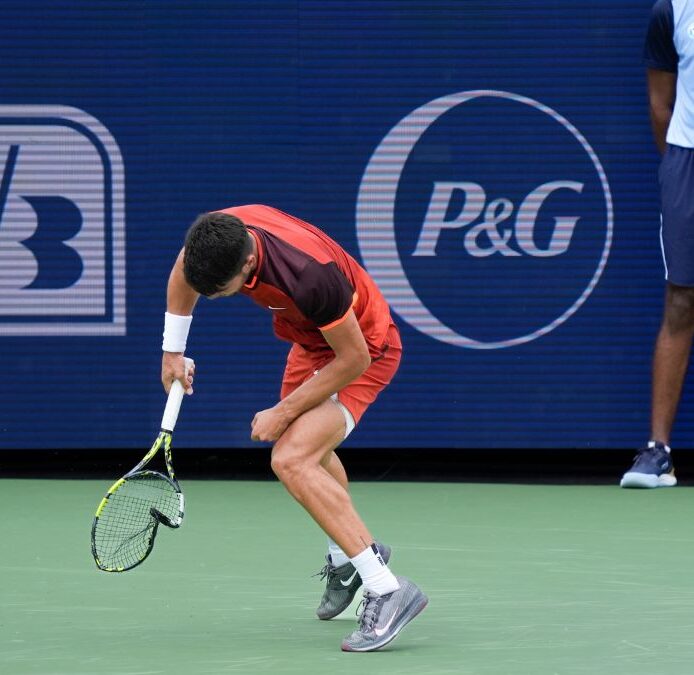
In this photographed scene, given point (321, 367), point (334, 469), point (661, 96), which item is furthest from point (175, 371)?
point (661, 96)

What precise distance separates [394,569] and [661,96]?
2742mm

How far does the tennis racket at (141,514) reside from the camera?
4.24 meters

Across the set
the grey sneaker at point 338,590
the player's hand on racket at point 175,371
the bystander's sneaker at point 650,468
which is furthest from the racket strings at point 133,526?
the bystander's sneaker at point 650,468

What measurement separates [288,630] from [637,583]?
1255mm

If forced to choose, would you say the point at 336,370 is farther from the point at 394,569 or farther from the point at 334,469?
the point at 394,569

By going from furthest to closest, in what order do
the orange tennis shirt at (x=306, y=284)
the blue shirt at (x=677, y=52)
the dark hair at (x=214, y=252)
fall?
the blue shirt at (x=677, y=52) < the orange tennis shirt at (x=306, y=284) < the dark hair at (x=214, y=252)

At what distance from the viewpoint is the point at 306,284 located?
4.06 meters

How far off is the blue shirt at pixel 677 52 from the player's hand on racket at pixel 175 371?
10.2ft

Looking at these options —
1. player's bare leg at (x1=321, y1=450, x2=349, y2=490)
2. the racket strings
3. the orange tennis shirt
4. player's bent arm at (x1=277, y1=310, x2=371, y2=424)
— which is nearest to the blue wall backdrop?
the racket strings

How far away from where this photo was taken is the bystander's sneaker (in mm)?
6879

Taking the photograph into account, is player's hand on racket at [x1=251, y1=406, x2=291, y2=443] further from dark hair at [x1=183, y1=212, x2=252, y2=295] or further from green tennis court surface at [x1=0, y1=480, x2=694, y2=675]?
green tennis court surface at [x1=0, y1=480, x2=694, y2=675]

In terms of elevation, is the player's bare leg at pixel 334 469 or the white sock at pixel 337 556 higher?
the player's bare leg at pixel 334 469

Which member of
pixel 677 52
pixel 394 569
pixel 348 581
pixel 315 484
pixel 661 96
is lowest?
pixel 394 569

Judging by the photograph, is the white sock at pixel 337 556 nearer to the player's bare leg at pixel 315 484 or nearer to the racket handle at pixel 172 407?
the player's bare leg at pixel 315 484
